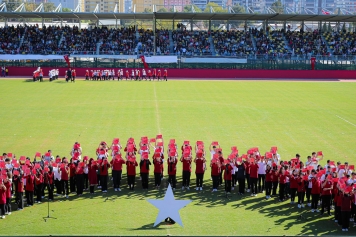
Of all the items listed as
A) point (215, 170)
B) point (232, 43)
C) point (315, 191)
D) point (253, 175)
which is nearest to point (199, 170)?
point (215, 170)

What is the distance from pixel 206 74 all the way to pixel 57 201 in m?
35.6

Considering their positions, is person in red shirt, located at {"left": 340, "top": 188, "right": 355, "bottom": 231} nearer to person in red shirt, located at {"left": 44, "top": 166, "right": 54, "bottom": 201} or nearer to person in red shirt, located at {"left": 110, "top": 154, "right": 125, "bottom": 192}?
person in red shirt, located at {"left": 110, "top": 154, "right": 125, "bottom": 192}

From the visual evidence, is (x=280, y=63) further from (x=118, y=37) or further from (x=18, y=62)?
(x=18, y=62)

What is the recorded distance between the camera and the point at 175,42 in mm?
54062

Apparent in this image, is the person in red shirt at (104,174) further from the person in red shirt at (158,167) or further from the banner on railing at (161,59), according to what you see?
the banner on railing at (161,59)

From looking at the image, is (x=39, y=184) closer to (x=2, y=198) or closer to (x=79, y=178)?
(x=79, y=178)

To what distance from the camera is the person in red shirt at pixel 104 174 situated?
14.6m

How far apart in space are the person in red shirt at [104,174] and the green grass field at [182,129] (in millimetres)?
331

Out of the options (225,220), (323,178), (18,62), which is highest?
(18,62)

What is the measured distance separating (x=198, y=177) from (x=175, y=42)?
1583 inches

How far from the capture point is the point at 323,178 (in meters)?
13.3

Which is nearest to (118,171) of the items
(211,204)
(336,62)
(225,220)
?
(211,204)

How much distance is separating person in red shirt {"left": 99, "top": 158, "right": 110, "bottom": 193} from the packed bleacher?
Result: 121ft

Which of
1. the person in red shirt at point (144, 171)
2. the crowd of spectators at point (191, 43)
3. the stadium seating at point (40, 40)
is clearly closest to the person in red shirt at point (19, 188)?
the person in red shirt at point (144, 171)
